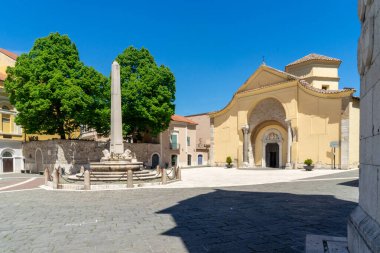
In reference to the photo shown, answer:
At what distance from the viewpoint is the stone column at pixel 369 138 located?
2713mm

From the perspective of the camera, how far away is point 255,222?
6.32 meters

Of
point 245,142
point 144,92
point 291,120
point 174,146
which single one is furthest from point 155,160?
point 291,120

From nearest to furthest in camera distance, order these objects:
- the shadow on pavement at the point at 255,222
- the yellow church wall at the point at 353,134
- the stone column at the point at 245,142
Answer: the shadow on pavement at the point at 255,222, the yellow church wall at the point at 353,134, the stone column at the point at 245,142

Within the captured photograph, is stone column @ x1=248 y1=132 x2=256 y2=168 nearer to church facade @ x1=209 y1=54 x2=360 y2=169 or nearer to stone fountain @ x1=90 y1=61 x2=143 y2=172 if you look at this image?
church facade @ x1=209 y1=54 x2=360 y2=169

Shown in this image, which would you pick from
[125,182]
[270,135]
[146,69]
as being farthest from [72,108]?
[270,135]

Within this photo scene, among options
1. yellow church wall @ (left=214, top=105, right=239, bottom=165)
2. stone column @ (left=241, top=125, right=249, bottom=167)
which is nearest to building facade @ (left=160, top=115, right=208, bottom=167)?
yellow church wall @ (left=214, top=105, right=239, bottom=165)

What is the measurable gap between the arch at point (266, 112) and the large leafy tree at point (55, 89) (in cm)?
1734

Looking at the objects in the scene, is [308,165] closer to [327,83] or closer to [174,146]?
[327,83]

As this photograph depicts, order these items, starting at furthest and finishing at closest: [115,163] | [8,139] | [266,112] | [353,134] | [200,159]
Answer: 1. [200,159]
2. [266,112]
3. [8,139]
4. [353,134]
5. [115,163]

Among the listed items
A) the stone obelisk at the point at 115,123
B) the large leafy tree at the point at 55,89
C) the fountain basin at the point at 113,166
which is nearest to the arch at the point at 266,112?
the large leafy tree at the point at 55,89

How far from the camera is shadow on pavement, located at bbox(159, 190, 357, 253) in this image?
481 cm

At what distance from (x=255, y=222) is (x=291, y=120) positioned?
24.1 metres

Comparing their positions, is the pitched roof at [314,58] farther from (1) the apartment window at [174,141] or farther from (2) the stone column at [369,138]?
(2) the stone column at [369,138]

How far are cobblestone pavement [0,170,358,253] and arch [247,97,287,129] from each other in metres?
21.1
